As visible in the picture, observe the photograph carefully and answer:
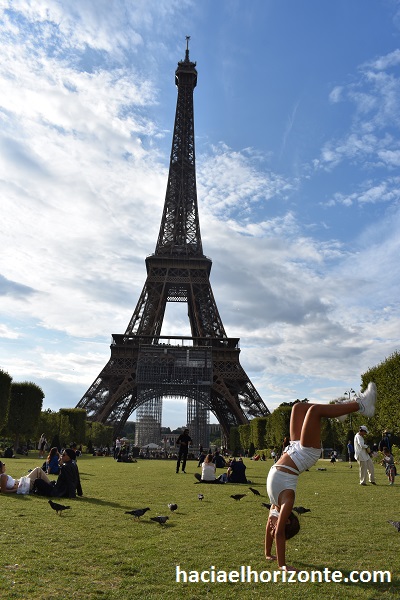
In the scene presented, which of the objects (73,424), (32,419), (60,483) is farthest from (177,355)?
(60,483)

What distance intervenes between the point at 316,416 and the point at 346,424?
43.4m

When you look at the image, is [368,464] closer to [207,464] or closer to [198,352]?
[207,464]

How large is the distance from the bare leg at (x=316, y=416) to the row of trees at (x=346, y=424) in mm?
23615

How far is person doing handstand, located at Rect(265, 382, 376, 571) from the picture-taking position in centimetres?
547

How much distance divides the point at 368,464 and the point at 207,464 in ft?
15.6

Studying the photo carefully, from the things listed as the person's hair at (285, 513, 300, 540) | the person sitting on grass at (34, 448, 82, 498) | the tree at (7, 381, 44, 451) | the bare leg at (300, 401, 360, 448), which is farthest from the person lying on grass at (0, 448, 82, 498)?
the tree at (7, 381, 44, 451)

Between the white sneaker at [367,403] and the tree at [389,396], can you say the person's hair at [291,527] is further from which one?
the tree at [389,396]

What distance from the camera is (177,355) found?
2375 inches

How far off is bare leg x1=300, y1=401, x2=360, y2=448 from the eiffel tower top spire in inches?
2283

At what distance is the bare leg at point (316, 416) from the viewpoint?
17.8ft

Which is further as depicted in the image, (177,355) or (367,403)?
(177,355)

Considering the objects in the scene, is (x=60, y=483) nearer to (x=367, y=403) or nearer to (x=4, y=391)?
(x=367, y=403)

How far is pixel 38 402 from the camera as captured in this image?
43.4m

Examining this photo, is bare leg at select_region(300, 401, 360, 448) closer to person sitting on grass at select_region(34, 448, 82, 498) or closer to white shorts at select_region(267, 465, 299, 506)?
white shorts at select_region(267, 465, 299, 506)
